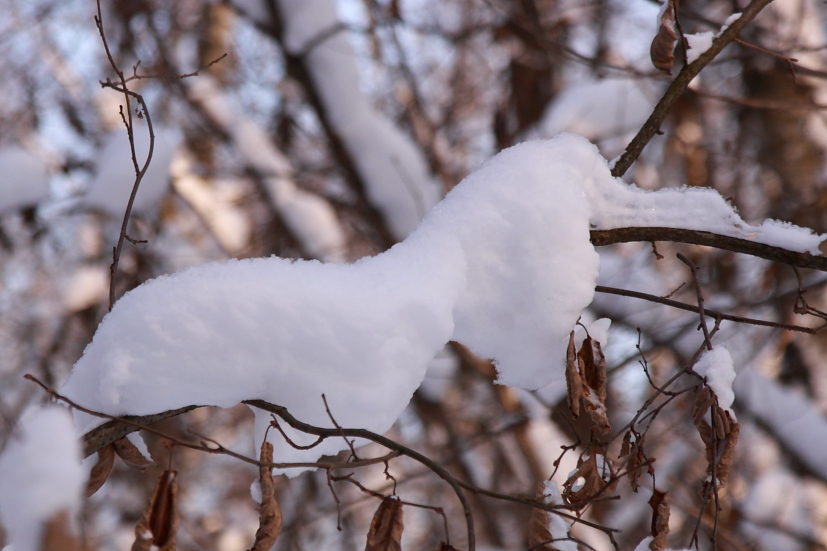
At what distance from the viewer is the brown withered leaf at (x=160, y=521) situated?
0.74 m

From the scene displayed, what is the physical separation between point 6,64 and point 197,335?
→ 430 centimetres

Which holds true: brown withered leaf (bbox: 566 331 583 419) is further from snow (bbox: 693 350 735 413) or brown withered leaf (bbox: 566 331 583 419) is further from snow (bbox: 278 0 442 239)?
snow (bbox: 278 0 442 239)

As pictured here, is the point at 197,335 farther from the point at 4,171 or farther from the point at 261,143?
the point at 261,143

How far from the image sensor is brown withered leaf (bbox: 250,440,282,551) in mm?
790

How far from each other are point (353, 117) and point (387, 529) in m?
2.30

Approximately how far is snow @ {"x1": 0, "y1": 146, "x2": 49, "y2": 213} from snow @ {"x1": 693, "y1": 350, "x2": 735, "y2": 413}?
2.65 metres

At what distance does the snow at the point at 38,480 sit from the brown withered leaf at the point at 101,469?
24cm

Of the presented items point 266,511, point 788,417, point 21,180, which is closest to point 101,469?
point 266,511

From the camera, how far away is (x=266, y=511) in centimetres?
79

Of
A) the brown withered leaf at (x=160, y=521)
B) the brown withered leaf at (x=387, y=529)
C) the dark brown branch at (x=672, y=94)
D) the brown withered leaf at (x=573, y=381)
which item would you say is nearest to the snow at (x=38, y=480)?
the brown withered leaf at (x=160, y=521)

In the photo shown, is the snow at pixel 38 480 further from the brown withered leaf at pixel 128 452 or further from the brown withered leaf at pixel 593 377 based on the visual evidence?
the brown withered leaf at pixel 593 377

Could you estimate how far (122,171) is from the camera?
2230mm

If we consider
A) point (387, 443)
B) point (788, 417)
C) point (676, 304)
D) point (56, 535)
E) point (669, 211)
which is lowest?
point (56, 535)

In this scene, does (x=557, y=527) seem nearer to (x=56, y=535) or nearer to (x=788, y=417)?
(x=56, y=535)
